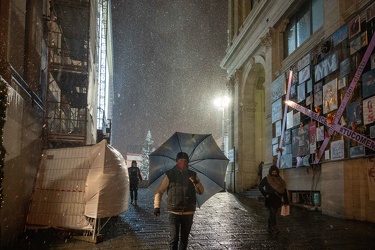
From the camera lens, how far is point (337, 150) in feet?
36.5

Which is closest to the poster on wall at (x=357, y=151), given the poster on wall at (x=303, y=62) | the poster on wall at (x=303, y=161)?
the poster on wall at (x=303, y=161)

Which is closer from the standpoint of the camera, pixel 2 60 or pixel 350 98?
pixel 2 60

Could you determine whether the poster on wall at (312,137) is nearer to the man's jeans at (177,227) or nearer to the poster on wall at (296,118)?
the poster on wall at (296,118)

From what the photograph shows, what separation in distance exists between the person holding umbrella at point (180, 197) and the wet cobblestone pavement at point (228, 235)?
→ 1793 millimetres

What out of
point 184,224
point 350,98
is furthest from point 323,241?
point 350,98

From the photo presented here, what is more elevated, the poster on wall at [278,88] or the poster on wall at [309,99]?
the poster on wall at [278,88]

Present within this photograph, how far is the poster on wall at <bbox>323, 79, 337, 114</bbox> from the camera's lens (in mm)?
11539

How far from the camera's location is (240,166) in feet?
78.2

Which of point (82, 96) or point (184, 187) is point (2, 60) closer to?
point (184, 187)

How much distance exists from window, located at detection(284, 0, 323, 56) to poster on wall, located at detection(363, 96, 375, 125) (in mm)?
6005

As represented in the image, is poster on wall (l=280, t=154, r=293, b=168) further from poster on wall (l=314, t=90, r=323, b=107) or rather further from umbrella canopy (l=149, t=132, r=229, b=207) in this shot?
umbrella canopy (l=149, t=132, r=229, b=207)

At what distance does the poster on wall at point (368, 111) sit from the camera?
9.31 metres

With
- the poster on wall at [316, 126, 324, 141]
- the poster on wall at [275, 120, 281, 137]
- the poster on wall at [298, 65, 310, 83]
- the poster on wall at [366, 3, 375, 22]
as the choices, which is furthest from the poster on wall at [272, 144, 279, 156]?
the poster on wall at [366, 3, 375, 22]

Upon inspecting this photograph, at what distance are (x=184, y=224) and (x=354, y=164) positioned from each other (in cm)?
813
